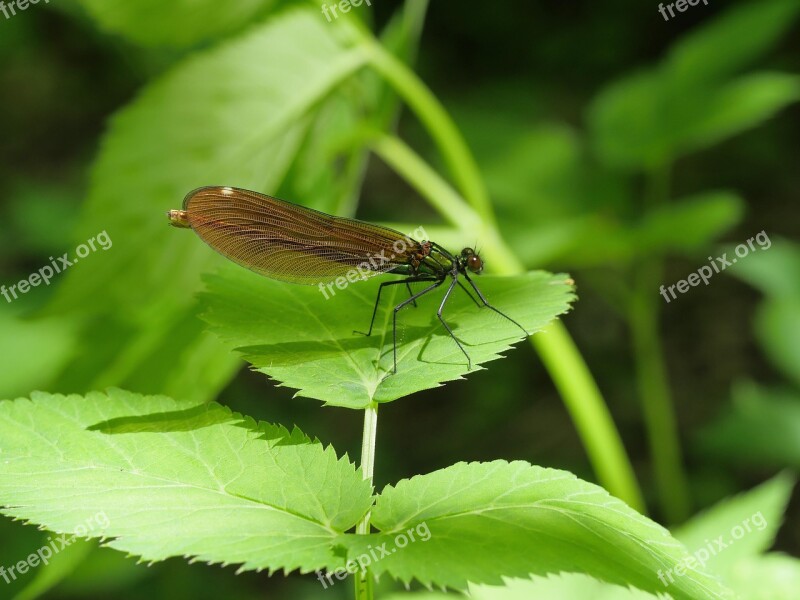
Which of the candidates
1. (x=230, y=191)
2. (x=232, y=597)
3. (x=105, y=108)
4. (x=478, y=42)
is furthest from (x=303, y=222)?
(x=105, y=108)

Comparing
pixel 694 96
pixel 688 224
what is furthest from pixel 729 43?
pixel 688 224

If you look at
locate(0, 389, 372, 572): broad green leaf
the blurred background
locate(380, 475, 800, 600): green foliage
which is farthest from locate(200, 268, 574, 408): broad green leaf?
locate(380, 475, 800, 600): green foliage

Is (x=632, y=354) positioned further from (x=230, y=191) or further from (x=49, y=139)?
(x=49, y=139)

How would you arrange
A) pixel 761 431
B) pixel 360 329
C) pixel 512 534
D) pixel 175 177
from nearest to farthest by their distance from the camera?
pixel 512 534 → pixel 360 329 → pixel 175 177 → pixel 761 431

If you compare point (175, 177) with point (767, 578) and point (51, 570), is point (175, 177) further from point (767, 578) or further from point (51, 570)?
point (767, 578)

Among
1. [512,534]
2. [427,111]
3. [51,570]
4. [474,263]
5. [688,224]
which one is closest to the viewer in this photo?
[512,534]

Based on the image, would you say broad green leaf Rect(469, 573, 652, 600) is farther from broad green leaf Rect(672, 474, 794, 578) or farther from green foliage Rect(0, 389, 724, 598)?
green foliage Rect(0, 389, 724, 598)
